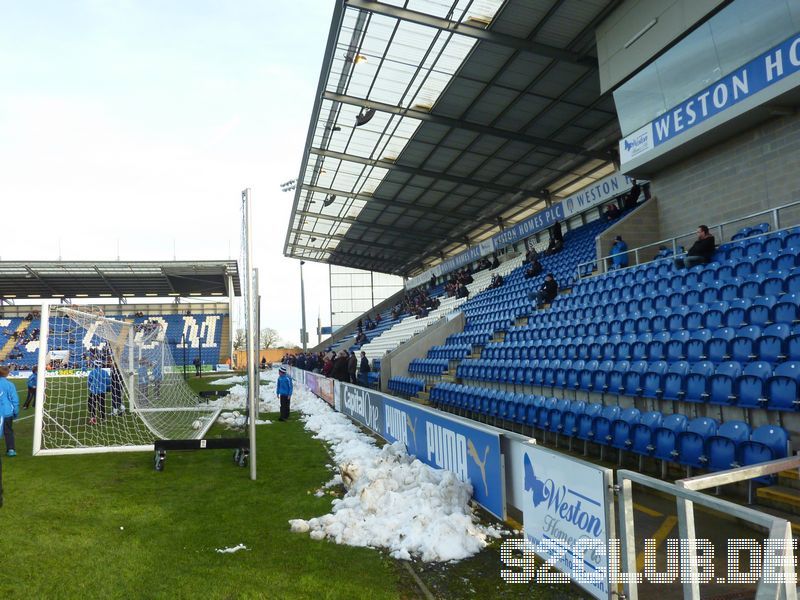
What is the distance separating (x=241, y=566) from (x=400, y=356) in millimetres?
14093

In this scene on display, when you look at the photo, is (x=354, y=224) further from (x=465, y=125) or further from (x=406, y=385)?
(x=406, y=385)

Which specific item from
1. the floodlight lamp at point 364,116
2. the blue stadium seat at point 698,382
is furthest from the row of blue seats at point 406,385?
the blue stadium seat at point 698,382

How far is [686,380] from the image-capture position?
22.4 feet

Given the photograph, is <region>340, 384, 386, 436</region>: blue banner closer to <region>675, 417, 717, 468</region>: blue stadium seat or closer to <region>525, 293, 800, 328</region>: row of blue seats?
<region>525, 293, 800, 328</region>: row of blue seats

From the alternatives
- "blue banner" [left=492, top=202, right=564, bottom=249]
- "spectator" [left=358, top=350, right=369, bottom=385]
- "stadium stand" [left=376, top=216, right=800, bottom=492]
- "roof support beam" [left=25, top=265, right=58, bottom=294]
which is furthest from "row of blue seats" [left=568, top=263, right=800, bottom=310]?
"roof support beam" [left=25, top=265, right=58, bottom=294]

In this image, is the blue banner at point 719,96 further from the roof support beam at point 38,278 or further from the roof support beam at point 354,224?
the roof support beam at point 38,278

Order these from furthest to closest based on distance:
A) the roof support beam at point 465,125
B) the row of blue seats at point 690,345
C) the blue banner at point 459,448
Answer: the roof support beam at point 465,125, the row of blue seats at point 690,345, the blue banner at point 459,448

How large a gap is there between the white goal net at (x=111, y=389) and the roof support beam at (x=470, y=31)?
9.77 meters

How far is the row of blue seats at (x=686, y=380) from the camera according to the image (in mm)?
5676

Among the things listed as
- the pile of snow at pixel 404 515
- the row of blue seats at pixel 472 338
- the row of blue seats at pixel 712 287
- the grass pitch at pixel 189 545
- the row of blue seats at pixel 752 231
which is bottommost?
the grass pitch at pixel 189 545

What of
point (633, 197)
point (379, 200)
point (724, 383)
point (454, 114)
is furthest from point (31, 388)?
point (633, 197)

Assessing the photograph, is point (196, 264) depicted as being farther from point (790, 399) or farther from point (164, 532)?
point (790, 399)

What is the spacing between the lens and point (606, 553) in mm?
3219

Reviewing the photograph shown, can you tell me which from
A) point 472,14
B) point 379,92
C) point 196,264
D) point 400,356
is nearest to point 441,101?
point 379,92
